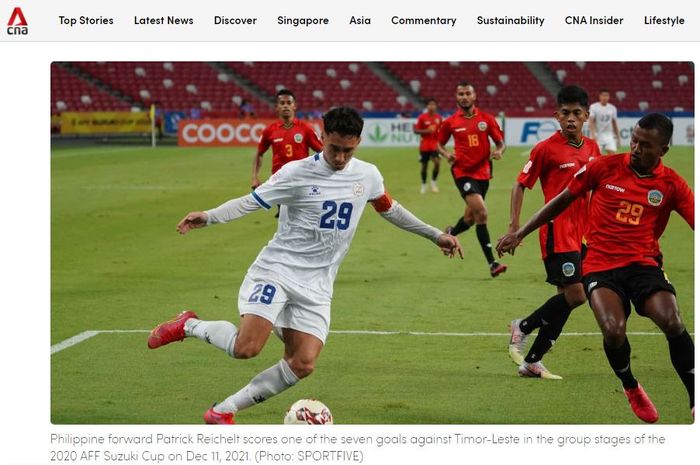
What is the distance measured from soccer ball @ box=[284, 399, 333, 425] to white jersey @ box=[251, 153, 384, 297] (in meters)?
0.84

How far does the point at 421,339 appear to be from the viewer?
10.5 m

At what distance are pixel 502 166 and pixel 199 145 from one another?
15182mm

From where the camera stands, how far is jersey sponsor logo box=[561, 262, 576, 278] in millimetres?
9211

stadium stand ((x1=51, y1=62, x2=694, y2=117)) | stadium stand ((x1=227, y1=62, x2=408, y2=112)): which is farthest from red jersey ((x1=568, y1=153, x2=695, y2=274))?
stadium stand ((x1=227, y1=62, x2=408, y2=112))

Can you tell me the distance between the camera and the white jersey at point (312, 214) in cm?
738

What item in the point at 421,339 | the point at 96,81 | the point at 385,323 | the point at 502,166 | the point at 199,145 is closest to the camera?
the point at 421,339

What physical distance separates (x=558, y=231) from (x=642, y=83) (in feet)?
135

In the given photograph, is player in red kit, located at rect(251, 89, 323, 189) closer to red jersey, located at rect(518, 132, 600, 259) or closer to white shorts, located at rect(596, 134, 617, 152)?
red jersey, located at rect(518, 132, 600, 259)

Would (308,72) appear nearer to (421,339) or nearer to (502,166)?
(502,166)

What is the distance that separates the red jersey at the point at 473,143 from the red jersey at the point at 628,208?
774 cm

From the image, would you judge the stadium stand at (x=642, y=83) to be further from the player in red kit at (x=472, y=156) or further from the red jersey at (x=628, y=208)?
the red jersey at (x=628, y=208)
